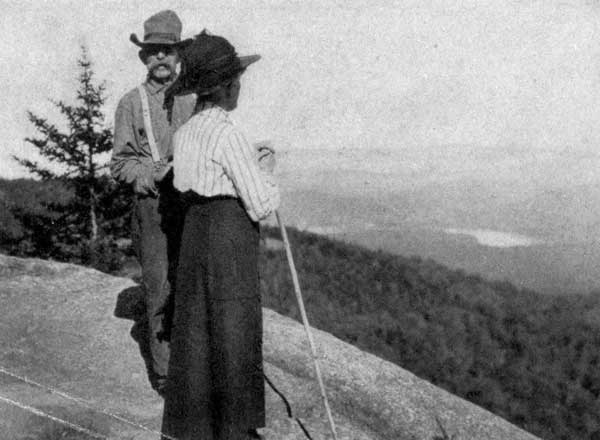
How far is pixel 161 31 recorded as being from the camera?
13.2 ft

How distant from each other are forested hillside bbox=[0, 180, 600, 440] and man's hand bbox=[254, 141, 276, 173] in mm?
6036

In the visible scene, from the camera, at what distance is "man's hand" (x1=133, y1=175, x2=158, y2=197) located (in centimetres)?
397

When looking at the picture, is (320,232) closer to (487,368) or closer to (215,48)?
(487,368)

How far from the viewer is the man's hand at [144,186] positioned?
3.97 metres

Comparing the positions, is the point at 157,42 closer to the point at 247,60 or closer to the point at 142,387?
the point at 247,60

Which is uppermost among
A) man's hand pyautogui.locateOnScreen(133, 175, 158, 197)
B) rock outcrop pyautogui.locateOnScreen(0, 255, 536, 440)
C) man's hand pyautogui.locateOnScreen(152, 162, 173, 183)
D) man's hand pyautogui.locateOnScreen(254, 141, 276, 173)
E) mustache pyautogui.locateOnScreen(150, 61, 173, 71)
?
mustache pyautogui.locateOnScreen(150, 61, 173, 71)

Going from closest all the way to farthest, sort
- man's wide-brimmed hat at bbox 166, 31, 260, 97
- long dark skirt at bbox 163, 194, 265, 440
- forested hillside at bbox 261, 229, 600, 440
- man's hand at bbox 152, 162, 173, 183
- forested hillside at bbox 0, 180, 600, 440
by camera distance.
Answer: man's wide-brimmed hat at bbox 166, 31, 260, 97
long dark skirt at bbox 163, 194, 265, 440
man's hand at bbox 152, 162, 173, 183
forested hillside at bbox 261, 229, 600, 440
forested hillside at bbox 0, 180, 600, 440

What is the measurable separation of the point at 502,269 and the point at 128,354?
1078 cm

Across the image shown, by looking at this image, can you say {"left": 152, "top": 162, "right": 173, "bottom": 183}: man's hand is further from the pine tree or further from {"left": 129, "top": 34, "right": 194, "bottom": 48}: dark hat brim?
the pine tree

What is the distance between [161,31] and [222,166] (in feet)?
4.41

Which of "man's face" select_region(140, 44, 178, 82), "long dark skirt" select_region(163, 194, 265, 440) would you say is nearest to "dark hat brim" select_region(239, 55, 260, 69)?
"long dark skirt" select_region(163, 194, 265, 440)

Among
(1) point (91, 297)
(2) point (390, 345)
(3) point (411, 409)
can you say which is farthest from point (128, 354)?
(2) point (390, 345)

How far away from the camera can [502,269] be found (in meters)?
14.3

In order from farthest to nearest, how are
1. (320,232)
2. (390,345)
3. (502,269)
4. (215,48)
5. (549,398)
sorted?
(320,232), (502,269), (390,345), (549,398), (215,48)
